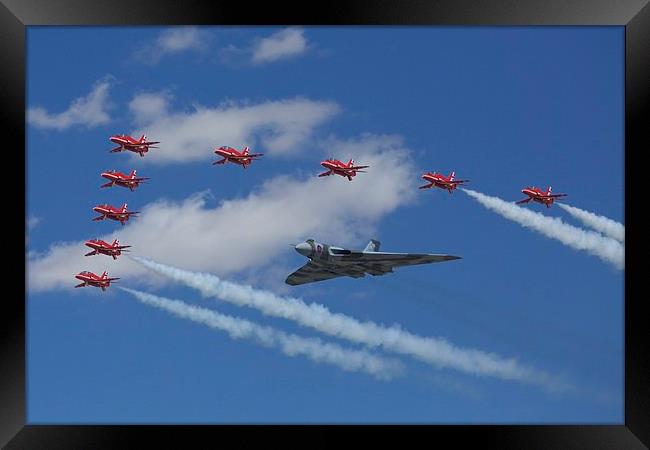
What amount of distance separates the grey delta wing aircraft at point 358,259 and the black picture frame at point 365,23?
2338 cm

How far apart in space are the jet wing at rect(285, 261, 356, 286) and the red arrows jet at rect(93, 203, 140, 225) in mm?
13629

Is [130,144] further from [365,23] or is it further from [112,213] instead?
[365,23]

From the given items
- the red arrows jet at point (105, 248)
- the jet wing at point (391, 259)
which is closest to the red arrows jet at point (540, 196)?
the jet wing at point (391, 259)

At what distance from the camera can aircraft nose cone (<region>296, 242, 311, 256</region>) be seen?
2628 inches

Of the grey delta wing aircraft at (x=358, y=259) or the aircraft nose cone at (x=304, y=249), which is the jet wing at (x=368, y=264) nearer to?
the grey delta wing aircraft at (x=358, y=259)

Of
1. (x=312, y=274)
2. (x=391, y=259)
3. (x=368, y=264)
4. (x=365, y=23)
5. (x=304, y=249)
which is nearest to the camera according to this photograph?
(x=365, y=23)

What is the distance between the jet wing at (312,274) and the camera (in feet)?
228

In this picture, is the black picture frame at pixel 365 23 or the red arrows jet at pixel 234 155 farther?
the red arrows jet at pixel 234 155

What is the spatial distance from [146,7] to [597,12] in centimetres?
1974

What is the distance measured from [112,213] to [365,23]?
38.2 metres

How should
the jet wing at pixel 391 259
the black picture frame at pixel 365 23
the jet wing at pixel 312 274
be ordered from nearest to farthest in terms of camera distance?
the black picture frame at pixel 365 23, the jet wing at pixel 391 259, the jet wing at pixel 312 274

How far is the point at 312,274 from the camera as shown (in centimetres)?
7194

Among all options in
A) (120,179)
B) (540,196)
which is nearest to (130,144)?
(120,179)

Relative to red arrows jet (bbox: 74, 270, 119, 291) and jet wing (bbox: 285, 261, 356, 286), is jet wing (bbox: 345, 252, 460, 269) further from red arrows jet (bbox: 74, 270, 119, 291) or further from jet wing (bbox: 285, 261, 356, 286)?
red arrows jet (bbox: 74, 270, 119, 291)
